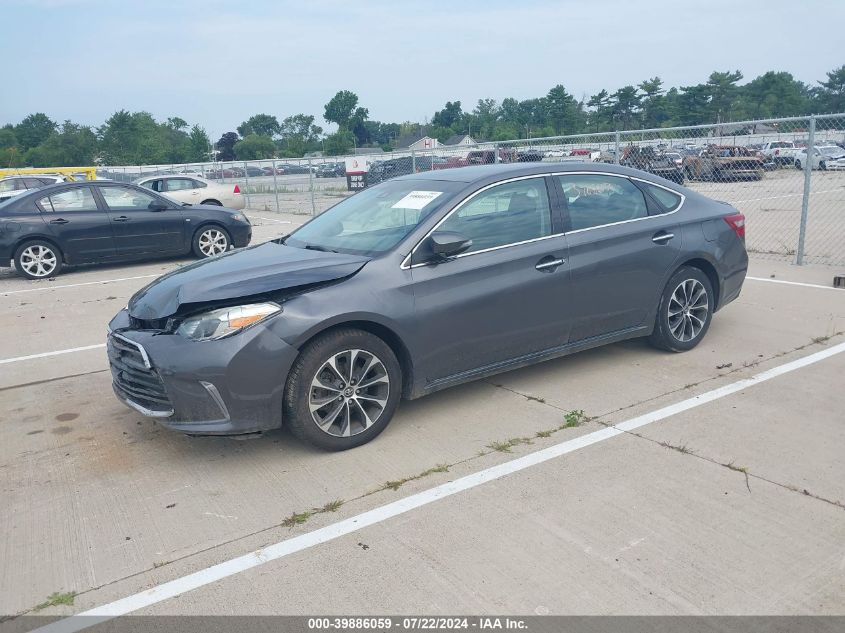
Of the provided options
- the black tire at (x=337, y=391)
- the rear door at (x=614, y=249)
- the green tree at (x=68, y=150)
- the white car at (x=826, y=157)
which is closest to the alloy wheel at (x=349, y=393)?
the black tire at (x=337, y=391)

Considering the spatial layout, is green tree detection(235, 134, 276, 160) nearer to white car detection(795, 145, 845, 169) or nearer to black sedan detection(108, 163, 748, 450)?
white car detection(795, 145, 845, 169)

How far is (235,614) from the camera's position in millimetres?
2963

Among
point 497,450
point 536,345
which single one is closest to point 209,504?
point 497,450

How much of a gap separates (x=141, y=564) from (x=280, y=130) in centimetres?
13240

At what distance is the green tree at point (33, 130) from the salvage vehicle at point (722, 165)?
85.0 metres

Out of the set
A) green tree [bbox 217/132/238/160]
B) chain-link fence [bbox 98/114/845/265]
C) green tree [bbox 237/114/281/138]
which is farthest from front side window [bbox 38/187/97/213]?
green tree [bbox 237/114/281/138]

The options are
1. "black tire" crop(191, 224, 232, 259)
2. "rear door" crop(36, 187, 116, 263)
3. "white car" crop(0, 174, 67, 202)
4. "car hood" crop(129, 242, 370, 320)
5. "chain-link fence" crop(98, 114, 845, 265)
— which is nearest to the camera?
"car hood" crop(129, 242, 370, 320)

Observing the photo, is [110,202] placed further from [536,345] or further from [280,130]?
[280,130]

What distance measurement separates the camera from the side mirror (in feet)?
15.1

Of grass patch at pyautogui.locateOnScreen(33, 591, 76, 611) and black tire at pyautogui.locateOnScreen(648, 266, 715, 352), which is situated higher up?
black tire at pyautogui.locateOnScreen(648, 266, 715, 352)

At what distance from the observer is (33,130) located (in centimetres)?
8981

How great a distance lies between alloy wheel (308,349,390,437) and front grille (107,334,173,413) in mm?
843

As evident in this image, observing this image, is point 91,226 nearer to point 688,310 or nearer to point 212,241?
point 212,241

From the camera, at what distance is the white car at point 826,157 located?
11688 mm
